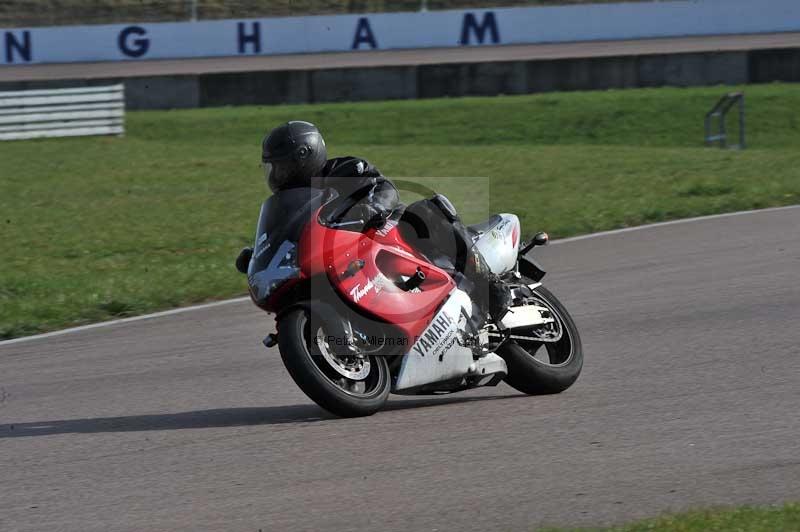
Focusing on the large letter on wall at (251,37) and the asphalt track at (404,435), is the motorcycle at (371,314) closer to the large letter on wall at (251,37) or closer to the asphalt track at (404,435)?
the asphalt track at (404,435)

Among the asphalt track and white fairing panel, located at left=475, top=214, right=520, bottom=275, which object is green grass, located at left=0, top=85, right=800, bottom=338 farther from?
the asphalt track

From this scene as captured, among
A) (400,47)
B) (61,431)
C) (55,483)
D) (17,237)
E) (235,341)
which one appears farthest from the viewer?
(400,47)

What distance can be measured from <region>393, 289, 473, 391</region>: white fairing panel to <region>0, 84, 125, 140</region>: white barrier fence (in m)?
20.6

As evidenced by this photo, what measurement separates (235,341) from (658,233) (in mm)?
5342

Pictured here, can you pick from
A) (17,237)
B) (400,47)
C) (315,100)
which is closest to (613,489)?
(17,237)

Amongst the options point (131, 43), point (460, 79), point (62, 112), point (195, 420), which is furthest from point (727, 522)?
point (131, 43)

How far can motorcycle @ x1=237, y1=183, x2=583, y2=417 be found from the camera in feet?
19.3

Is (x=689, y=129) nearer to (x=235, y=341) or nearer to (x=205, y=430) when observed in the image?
(x=235, y=341)

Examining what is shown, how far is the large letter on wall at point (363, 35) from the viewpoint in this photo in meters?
34.2

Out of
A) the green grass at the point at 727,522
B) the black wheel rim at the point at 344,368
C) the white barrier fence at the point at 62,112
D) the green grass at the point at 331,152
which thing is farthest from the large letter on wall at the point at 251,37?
the green grass at the point at 727,522

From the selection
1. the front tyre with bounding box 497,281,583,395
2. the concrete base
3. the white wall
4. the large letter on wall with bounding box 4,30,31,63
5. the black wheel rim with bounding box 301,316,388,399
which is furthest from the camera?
the large letter on wall with bounding box 4,30,31,63

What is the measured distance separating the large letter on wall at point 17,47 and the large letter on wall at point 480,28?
11820 mm

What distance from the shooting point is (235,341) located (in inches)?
342

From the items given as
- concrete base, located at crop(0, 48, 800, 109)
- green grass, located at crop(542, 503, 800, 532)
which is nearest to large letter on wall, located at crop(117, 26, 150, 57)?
concrete base, located at crop(0, 48, 800, 109)
